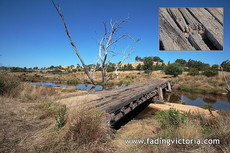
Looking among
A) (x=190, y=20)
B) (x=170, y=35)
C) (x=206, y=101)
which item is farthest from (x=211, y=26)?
(x=206, y=101)

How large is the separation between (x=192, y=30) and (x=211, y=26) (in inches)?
17.2

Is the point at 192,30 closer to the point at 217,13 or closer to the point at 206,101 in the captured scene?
the point at 217,13

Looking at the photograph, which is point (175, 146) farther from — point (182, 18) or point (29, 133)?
point (29, 133)

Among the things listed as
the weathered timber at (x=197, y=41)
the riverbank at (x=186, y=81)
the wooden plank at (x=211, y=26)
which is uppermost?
the wooden plank at (x=211, y=26)

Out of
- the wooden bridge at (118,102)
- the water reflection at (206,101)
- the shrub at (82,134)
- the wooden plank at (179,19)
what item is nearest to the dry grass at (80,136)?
the shrub at (82,134)

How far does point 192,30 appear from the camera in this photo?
8.06 feet

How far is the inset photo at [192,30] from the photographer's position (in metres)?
2.39

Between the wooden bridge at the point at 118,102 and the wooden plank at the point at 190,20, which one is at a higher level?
the wooden plank at the point at 190,20

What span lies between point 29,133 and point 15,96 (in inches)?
174

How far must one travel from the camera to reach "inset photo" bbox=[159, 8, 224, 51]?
2391 mm

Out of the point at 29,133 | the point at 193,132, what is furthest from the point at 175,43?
the point at 29,133

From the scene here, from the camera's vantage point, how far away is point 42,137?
→ 2139 millimetres

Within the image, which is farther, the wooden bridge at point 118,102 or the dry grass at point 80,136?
the wooden bridge at point 118,102

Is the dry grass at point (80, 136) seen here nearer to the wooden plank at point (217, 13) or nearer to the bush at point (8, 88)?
the wooden plank at point (217, 13)
